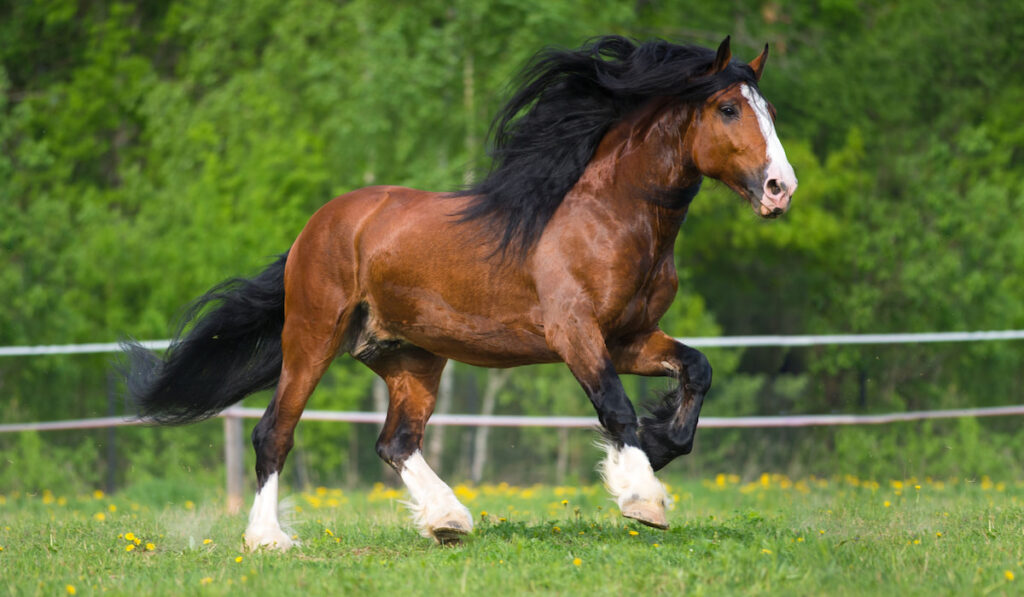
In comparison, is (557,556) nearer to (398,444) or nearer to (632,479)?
(632,479)

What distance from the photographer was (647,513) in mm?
4699

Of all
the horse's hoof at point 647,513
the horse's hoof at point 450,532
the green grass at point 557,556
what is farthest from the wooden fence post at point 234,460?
the horse's hoof at point 647,513

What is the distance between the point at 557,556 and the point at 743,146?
6.58 feet

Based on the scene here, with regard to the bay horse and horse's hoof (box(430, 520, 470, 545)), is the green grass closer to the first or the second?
horse's hoof (box(430, 520, 470, 545))

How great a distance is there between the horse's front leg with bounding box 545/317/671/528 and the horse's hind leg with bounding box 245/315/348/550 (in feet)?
5.07

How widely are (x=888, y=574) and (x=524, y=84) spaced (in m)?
3.07

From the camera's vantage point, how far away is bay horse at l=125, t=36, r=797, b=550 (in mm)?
5094

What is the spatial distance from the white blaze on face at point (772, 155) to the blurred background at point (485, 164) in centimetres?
625

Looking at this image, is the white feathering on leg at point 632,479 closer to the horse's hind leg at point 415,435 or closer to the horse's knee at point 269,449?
the horse's hind leg at point 415,435

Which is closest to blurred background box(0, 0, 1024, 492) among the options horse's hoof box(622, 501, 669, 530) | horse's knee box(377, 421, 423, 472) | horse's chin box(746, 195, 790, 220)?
horse's knee box(377, 421, 423, 472)

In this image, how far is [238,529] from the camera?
667 cm

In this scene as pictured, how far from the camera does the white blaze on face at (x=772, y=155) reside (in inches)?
189

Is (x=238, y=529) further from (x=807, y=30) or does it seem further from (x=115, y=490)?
(x=807, y=30)

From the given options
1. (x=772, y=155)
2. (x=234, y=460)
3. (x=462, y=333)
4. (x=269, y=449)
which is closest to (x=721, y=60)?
(x=772, y=155)
